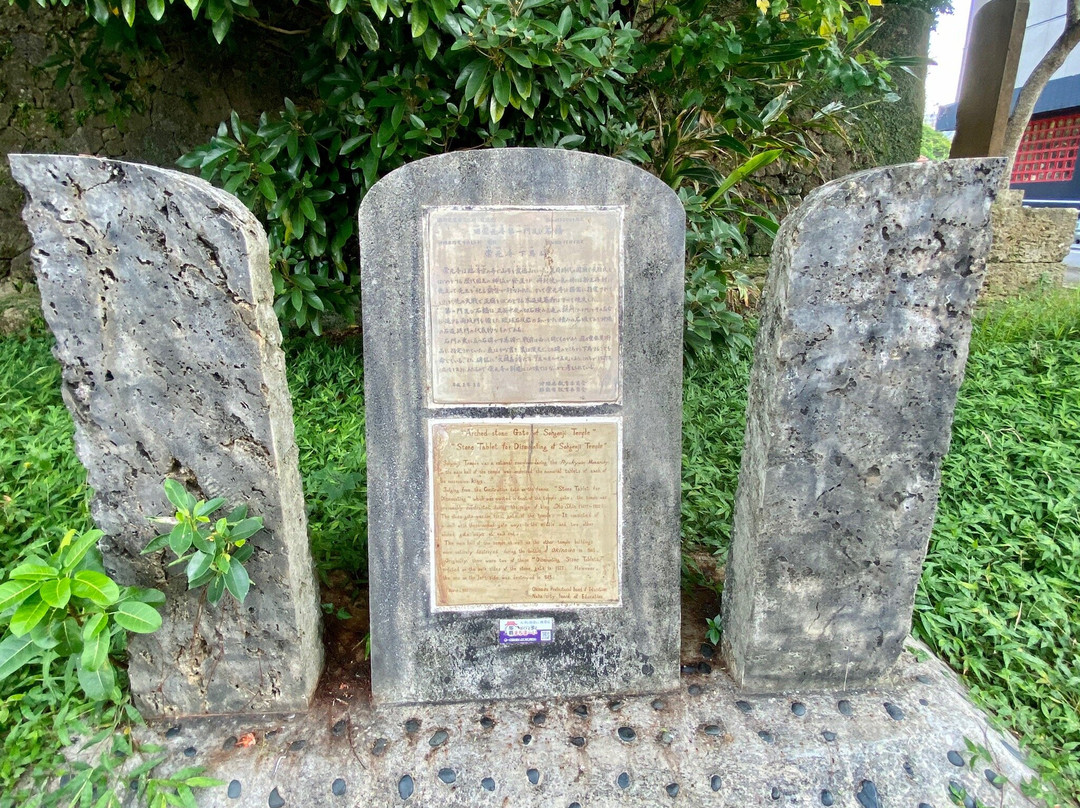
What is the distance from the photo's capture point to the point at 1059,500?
2.54 metres

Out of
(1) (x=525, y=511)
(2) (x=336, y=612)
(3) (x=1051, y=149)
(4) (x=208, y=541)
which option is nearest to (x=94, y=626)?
(4) (x=208, y=541)

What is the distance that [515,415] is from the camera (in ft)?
6.02

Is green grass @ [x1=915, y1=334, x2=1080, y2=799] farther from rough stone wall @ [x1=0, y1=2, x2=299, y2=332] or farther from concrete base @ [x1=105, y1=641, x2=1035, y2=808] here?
rough stone wall @ [x1=0, y1=2, x2=299, y2=332]

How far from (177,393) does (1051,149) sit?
14.8 meters

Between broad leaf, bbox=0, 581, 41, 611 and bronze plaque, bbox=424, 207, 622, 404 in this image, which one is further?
bronze plaque, bbox=424, 207, 622, 404

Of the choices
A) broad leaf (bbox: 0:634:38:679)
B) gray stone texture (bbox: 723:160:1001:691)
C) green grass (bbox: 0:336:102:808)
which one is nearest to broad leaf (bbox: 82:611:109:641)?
broad leaf (bbox: 0:634:38:679)

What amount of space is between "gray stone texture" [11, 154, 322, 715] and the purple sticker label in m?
0.58

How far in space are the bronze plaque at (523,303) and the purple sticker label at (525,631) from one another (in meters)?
0.66

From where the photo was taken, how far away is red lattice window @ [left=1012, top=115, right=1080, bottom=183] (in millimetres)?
11242

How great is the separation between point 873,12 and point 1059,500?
3.93 metres

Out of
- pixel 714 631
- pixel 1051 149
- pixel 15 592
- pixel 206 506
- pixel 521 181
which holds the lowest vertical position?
pixel 714 631

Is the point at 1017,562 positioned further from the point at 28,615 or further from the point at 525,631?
the point at 28,615

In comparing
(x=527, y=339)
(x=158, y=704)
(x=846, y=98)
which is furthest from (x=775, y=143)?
(x=158, y=704)

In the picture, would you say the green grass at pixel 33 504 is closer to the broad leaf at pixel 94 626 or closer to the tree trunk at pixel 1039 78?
the broad leaf at pixel 94 626
